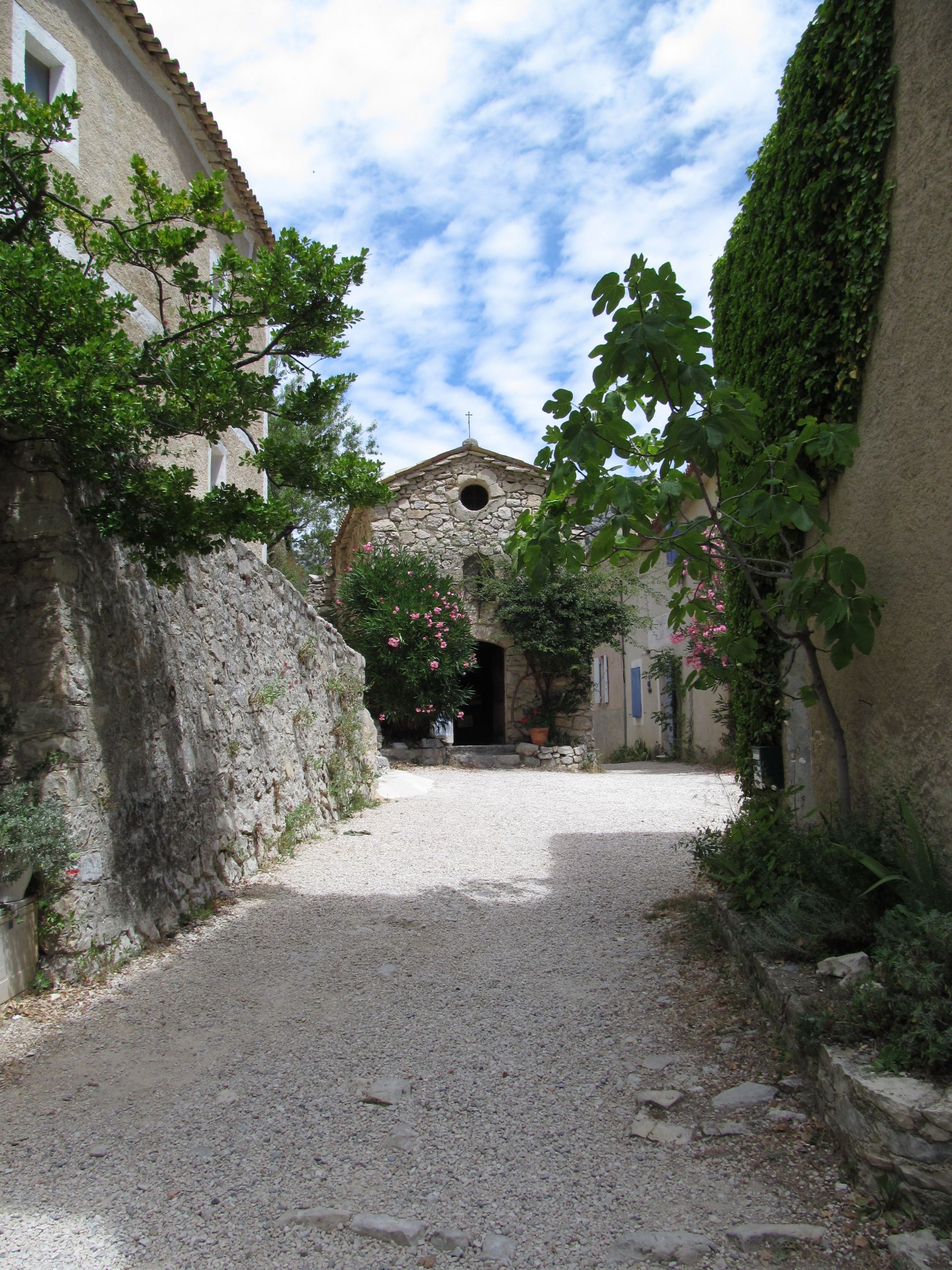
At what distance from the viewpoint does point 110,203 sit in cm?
397

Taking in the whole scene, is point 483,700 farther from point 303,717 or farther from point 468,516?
point 303,717

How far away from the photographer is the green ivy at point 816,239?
3.56 meters

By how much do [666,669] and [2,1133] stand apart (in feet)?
48.0

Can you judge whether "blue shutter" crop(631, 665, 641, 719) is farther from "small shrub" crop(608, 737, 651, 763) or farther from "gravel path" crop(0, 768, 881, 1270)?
"gravel path" crop(0, 768, 881, 1270)

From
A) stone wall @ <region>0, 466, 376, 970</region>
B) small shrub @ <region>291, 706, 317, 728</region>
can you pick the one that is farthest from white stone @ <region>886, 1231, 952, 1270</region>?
small shrub @ <region>291, 706, 317, 728</region>

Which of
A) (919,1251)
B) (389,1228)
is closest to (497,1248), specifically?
(389,1228)

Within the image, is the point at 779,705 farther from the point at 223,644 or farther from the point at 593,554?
the point at 223,644

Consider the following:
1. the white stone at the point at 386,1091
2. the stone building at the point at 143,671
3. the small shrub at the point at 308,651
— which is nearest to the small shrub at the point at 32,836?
the stone building at the point at 143,671

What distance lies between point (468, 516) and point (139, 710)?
35.5ft

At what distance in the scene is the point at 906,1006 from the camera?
2316 mm

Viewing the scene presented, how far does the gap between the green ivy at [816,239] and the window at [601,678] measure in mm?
16835

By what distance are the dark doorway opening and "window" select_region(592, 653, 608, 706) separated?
4550mm

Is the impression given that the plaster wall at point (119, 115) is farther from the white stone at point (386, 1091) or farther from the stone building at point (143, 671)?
the white stone at point (386, 1091)

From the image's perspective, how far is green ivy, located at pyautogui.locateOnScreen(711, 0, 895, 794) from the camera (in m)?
3.56
